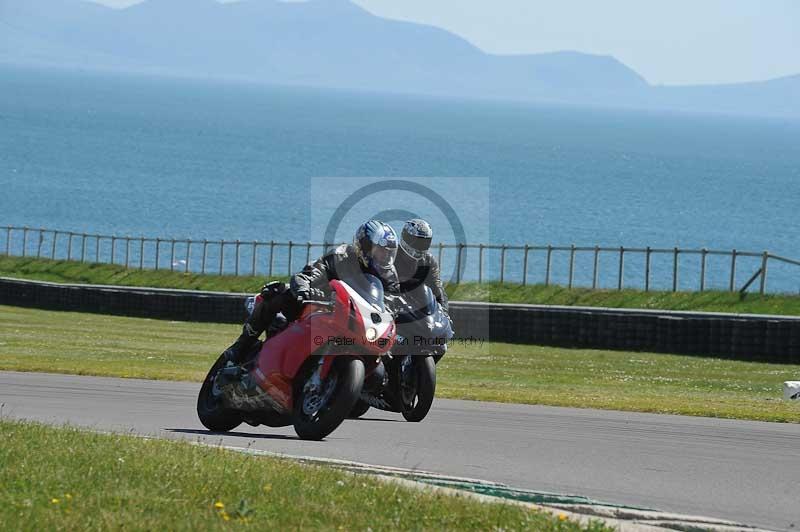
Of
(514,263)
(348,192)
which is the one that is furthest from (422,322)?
(348,192)

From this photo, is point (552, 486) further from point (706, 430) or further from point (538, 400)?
point (538, 400)

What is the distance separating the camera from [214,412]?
496 inches

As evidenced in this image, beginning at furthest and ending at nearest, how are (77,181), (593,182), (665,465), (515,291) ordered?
(593,182)
(77,181)
(515,291)
(665,465)

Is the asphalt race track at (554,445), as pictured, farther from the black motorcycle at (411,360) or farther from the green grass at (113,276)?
the green grass at (113,276)

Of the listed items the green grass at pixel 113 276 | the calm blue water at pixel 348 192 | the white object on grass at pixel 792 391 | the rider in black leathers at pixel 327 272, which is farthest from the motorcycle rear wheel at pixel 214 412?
the calm blue water at pixel 348 192

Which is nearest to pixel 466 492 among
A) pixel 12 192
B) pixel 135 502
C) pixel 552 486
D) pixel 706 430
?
pixel 552 486

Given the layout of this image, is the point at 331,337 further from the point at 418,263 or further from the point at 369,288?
the point at 418,263

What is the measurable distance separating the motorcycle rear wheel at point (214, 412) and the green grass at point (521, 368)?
4.91 meters

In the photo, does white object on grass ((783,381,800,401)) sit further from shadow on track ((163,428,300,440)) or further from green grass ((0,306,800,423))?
shadow on track ((163,428,300,440))

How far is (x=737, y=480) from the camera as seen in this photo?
387 inches

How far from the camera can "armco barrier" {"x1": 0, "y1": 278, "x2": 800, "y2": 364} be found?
25969 millimetres

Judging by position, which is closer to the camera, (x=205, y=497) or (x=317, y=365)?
(x=205, y=497)

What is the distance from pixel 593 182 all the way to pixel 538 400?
15307cm

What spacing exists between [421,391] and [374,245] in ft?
6.58
